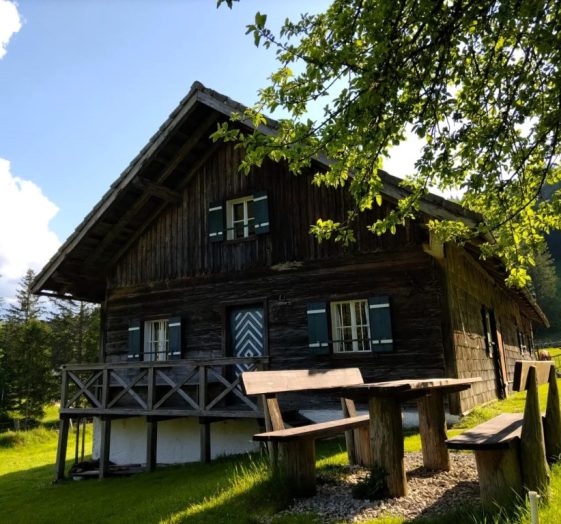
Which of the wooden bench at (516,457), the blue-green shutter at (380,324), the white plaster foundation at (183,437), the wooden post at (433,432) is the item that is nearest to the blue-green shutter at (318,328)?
the blue-green shutter at (380,324)

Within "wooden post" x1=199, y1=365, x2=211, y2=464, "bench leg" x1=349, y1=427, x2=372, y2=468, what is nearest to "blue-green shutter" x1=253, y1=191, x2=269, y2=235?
"wooden post" x1=199, y1=365, x2=211, y2=464

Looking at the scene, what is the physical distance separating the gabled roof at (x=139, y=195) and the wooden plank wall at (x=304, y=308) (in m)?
1.14

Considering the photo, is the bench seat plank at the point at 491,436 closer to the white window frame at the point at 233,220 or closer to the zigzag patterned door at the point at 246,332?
the zigzag patterned door at the point at 246,332

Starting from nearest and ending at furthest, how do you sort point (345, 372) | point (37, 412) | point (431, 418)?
point (431, 418) < point (345, 372) < point (37, 412)

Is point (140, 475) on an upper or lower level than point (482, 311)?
lower

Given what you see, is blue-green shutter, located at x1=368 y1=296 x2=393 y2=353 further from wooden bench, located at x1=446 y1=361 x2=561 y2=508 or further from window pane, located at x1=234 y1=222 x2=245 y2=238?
wooden bench, located at x1=446 y1=361 x2=561 y2=508

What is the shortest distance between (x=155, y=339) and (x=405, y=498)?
10103 millimetres

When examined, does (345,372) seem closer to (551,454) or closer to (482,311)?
(551,454)

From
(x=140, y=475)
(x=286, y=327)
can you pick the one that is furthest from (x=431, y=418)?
(x=140, y=475)

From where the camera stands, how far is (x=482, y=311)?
45.5 feet

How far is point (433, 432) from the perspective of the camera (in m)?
5.70

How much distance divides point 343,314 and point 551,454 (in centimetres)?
602

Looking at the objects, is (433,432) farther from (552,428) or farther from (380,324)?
(380,324)

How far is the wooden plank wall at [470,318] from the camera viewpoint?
10438 mm
